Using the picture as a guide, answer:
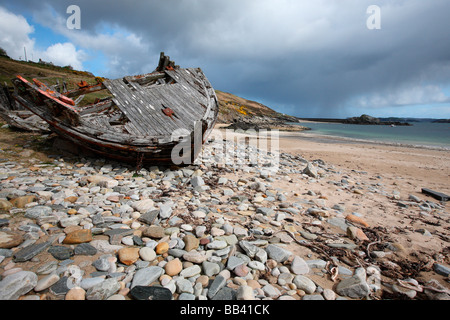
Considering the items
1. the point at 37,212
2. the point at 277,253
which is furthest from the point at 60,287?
the point at 277,253

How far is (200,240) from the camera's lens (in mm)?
3016

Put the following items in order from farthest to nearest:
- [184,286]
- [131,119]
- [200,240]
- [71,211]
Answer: [131,119] < [71,211] < [200,240] < [184,286]

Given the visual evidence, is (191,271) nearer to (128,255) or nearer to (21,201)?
(128,255)

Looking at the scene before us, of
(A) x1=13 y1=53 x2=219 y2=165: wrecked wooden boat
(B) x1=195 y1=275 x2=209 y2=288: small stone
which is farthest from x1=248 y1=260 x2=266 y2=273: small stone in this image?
(A) x1=13 y1=53 x2=219 y2=165: wrecked wooden boat

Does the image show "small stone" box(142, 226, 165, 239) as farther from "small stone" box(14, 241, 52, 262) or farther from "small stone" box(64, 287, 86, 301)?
"small stone" box(14, 241, 52, 262)

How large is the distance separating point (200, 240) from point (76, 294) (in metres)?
1.49

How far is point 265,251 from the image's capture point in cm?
286

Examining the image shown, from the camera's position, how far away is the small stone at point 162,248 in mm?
2721

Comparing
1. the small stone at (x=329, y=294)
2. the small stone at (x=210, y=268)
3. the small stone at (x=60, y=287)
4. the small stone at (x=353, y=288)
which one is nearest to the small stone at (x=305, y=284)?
the small stone at (x=329, y=294)

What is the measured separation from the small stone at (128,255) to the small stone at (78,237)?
58 centimetres

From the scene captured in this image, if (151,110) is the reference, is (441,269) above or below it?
below

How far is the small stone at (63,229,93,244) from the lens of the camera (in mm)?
2724

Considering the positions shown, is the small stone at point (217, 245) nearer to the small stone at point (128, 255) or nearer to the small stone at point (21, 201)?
the small stone at point (128, 255)

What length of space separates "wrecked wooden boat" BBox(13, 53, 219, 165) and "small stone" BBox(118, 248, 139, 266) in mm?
2943
